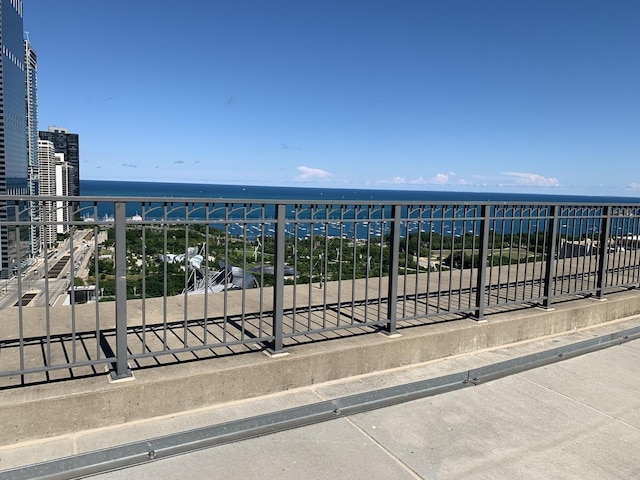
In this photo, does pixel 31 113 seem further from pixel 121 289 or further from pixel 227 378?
pixel 227 378

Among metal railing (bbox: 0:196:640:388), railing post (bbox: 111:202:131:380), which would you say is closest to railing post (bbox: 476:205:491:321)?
metal railing (bbox: 0:196:640:388)

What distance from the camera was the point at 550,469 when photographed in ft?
10.2

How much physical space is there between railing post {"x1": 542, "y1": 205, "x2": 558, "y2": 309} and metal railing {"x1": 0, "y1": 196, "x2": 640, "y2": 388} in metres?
0.01

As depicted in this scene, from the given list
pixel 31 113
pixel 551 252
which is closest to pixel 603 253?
pixel 551 252

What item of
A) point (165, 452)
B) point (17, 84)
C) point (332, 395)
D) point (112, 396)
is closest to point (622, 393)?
point (332, 395)

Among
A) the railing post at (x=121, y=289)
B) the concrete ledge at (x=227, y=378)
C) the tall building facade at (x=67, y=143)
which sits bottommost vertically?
the concrete ledge at (x=227, y=378)

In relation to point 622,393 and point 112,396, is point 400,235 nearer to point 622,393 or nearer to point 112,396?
point 622,393

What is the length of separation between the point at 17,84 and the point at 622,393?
109718 millimetres

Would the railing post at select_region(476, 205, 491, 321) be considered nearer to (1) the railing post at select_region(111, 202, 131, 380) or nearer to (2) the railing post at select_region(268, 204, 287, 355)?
(2) the railing post at select_region(268, 204, 287, 355)

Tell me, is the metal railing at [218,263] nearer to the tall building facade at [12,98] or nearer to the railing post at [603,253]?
the railing post at [603,253]

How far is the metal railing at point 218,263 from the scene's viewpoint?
11.2 ft

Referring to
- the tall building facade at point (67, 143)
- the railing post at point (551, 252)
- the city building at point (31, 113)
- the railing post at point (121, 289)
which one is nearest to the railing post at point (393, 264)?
the railing post at point (551, 252)

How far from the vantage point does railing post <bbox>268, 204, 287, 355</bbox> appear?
4.05m

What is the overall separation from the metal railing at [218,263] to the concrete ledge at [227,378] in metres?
0.16
